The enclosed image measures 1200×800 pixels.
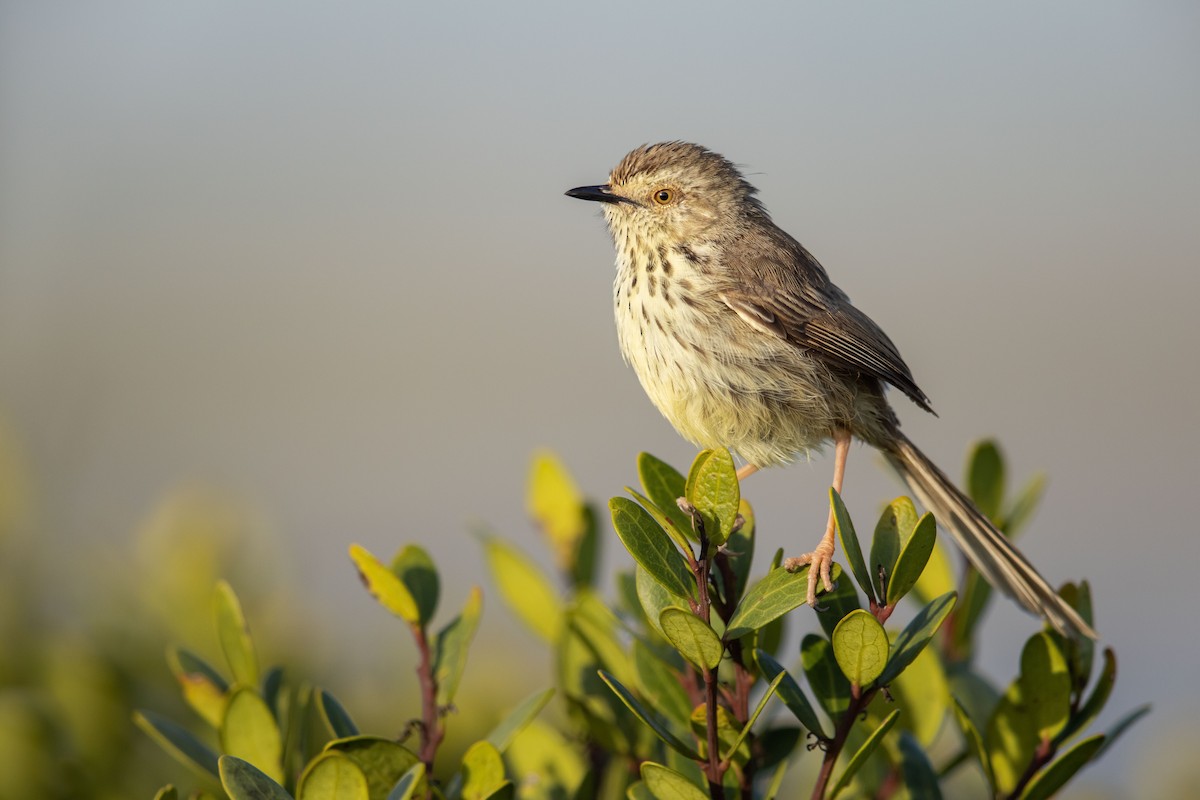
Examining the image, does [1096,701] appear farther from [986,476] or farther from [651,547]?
[651,547]

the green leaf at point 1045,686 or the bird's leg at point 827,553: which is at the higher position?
the bird's leg at point 827,553

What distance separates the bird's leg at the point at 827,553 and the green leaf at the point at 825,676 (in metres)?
0.09

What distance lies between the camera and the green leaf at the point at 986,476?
3.02 meters

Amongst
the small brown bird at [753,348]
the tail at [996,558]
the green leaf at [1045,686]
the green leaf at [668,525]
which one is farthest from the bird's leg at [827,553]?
the green leaf at [1045,686]

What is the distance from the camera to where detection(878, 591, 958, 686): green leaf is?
1.99m

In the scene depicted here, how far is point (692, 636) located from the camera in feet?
6.20

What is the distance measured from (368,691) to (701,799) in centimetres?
219

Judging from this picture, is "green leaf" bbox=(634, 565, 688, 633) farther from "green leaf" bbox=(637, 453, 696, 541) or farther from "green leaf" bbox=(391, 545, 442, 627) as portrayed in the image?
"green leaf" bbox=(391, 545, 442, 627)

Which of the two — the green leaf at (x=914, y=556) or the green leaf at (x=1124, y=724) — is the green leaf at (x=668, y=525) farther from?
the green leaf at (x=1124, y=724)

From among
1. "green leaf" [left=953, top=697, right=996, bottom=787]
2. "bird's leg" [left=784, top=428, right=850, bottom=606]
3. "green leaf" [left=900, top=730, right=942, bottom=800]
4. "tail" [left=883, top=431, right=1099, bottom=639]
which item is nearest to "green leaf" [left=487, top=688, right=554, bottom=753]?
"bird's leg" [left=784, top=428, right=850, bottom=606]

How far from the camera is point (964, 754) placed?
260 cm

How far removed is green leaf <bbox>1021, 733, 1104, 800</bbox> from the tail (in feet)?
1.48

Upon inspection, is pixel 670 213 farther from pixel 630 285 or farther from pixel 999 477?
pixel 999 477

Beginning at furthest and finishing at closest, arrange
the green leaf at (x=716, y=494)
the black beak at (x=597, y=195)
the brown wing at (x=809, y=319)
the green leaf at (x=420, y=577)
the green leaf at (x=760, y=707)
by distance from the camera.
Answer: the black beak at (x=597, y=195)
the brown wing at (x=809, y=319)
the green leaf at (x=420, y=577)
the green leaf at (x=716, y=494)
the green leaf at (x=760, y=707)
